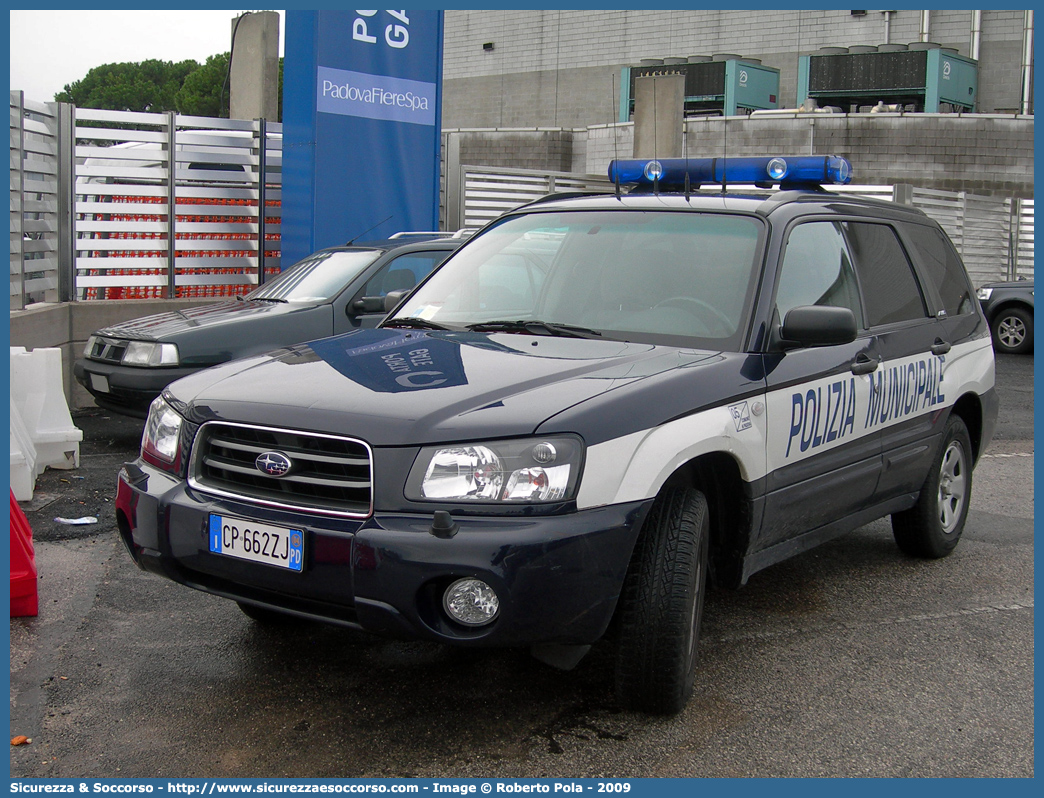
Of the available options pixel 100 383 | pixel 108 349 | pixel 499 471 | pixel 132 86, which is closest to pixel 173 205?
pixel 108 349

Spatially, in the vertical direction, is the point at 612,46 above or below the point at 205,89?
below

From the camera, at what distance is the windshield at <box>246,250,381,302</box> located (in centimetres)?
804

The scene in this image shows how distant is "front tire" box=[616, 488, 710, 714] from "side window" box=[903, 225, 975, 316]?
2.54 m

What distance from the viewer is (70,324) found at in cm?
988

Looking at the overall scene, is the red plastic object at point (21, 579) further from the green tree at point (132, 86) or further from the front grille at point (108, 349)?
the green tree at point (132, 86)

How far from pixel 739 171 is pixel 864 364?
1.74 metres

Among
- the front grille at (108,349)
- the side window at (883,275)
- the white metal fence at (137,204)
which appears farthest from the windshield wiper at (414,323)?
the white metal fence at (137,204)

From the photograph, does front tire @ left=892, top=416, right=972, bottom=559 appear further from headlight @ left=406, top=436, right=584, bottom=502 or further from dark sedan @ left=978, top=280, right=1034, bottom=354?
dark sedan @ left=978, top=280, right=1034, bottom=354

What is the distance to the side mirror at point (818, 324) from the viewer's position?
374cm

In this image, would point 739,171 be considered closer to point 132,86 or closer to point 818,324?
point 818,324

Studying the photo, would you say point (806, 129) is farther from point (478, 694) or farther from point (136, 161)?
point (478, 694)

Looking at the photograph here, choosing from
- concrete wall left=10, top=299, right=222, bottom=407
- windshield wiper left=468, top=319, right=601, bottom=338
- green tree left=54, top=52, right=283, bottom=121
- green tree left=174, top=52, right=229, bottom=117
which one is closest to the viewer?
windshield wiper left=468, top=319, right=601, bottom=338

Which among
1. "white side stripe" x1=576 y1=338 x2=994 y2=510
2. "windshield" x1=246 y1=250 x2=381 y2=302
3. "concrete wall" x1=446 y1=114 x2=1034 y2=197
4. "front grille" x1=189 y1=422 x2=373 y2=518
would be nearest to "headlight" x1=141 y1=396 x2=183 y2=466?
"front grille" x1=189 y1=422 x2=373 y2=518

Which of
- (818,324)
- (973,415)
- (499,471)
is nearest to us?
(499,471)
